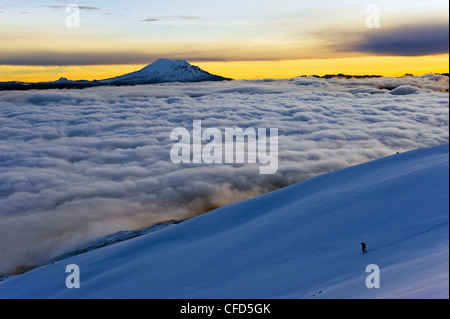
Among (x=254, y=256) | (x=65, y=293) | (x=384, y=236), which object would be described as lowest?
(x=65, y=293)

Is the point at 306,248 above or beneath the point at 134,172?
above

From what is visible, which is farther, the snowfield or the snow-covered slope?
the snowfield

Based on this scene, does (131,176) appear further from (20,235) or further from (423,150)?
(423,150)

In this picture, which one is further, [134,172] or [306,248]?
[134,172]

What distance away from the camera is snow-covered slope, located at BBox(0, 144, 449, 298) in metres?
6.03

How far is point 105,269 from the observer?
12.2 metres

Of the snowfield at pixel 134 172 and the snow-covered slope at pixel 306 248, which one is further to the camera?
the snowfield at pixel 134 172

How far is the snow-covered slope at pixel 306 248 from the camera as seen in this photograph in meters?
6.03

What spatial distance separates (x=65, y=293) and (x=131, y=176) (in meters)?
105

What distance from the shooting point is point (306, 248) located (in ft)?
27.6

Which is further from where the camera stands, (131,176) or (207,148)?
(207,148)
